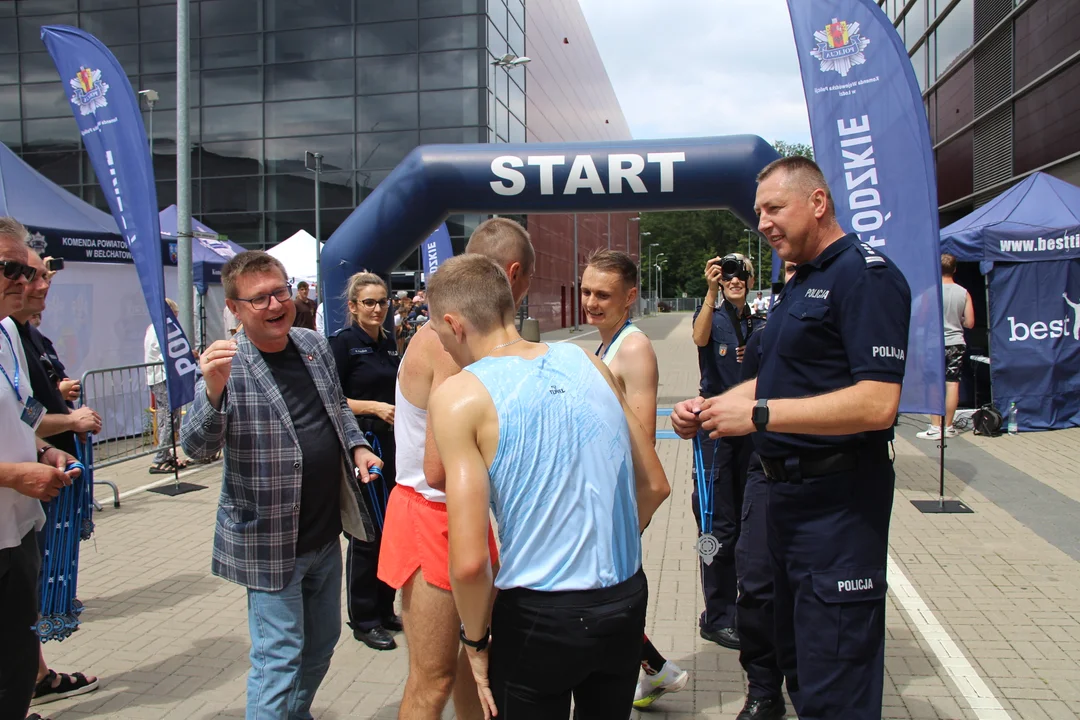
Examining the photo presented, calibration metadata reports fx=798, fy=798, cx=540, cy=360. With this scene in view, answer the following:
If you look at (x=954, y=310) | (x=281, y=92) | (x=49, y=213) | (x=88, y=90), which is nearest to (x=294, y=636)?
(x=88, y=90)

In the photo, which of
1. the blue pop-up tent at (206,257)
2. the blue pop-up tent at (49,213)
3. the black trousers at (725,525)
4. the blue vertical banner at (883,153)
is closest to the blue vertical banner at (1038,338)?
the blue vertical banner at (883,153)

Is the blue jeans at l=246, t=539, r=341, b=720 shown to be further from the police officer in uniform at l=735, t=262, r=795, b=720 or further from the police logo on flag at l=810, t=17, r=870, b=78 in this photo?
the police logo on flag at l=810, t=17, r=870, b=78

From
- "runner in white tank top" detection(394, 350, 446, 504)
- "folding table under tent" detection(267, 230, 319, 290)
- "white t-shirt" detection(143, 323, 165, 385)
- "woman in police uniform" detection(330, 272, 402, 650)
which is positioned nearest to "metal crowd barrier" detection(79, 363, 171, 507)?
"white t-shirt" detection(143, 323, 165, 385)

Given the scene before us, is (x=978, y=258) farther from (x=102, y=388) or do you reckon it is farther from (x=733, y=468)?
(x=102, y=388)

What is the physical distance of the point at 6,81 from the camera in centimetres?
2784

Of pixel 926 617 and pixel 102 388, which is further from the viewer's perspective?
pixel 102 388

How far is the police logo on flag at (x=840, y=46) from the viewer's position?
6.38 m

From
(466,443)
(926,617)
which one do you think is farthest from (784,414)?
(926,617)

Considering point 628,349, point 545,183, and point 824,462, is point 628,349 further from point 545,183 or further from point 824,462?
point 545,183

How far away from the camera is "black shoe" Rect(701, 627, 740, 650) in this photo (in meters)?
4.21

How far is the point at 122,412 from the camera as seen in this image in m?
10.3

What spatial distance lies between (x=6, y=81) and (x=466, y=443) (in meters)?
33.3

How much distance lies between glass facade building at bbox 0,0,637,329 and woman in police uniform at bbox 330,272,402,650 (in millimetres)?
22123

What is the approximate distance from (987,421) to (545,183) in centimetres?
668
